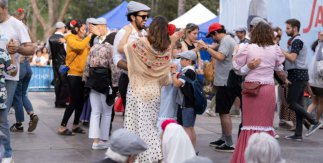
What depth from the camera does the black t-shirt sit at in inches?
311

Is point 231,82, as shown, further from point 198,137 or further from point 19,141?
point 19,141

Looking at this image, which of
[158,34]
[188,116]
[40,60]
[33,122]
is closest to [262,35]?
[158,34]

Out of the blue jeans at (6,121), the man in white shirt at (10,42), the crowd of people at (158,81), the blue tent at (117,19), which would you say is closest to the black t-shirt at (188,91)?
the crowd of people at (158,81)

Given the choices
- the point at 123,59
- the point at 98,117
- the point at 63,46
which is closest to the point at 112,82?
the point at 98,117

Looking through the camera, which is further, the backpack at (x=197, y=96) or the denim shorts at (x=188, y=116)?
the denim shorts at (x=188, y=116)

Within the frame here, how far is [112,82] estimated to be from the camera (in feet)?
28.3

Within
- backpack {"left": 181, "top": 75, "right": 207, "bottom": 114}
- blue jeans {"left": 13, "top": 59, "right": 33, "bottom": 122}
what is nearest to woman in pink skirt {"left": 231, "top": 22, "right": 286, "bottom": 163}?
backpack {"left": 181, "top": 75, "right": 207, "bottom": 114}

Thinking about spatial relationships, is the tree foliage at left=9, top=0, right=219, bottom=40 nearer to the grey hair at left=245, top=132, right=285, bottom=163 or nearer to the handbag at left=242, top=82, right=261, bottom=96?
the handbag at left=242, top=82, right=261, bottom=96

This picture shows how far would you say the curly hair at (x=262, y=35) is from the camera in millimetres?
7215

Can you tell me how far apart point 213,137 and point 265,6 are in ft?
13.6

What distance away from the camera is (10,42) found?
22.7ft

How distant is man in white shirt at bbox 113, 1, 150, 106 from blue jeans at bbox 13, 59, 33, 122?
2.68 m

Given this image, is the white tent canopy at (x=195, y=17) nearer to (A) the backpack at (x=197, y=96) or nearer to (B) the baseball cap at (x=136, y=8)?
(A) the backpack at (x=197, y=96)

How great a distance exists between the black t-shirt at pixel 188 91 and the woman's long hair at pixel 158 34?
38.0 inches
